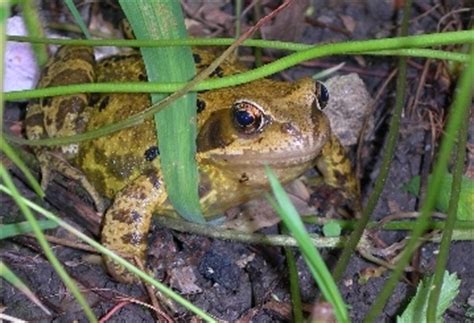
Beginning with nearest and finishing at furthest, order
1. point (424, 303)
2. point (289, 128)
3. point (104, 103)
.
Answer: point (424, 303) < point (289, 128) < point (104, 103)

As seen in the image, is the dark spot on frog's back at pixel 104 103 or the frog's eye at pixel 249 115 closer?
the frog's eye at pixel 249 115

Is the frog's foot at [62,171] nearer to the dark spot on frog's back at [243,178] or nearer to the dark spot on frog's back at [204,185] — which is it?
the dark spot on frog's back at [204,185]

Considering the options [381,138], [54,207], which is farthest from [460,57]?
[54,207]

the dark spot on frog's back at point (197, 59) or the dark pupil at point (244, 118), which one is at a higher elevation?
the dark spot on frog's back at point (197, 59)

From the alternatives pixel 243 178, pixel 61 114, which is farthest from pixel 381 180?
pixel 61 114

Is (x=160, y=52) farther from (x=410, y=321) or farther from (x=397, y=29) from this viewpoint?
(x=397, y=29)

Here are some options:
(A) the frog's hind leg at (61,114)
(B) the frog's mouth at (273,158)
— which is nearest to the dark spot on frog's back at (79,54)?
(A) the frog's hind leg at (61,114)

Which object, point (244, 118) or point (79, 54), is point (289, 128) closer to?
point (244, 118)
